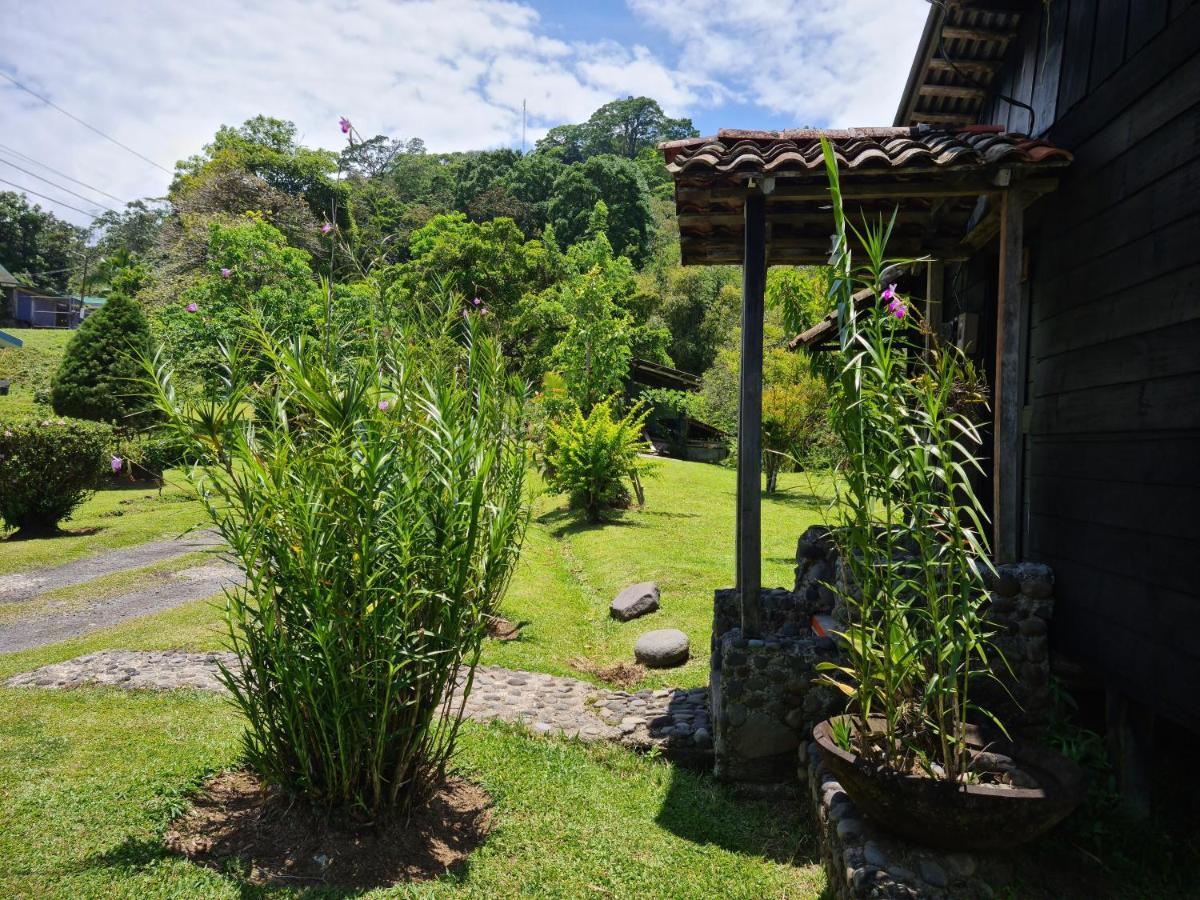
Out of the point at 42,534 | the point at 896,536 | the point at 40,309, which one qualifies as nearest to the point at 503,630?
the point at 896,536

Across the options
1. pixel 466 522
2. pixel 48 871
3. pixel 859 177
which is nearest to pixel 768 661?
pixel 466 522

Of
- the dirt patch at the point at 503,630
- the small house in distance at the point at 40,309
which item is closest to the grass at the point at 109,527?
the dirt patch at the point at 503,630

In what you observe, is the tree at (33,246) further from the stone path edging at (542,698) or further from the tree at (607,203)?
the stone path edging at (542,698)

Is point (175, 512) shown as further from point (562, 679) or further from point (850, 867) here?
point (850, 867)

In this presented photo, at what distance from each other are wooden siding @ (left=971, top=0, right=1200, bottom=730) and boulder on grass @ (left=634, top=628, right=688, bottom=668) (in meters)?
3.06

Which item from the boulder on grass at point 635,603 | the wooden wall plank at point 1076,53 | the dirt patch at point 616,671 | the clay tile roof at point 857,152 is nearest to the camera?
the clay tile roof at point 857,152

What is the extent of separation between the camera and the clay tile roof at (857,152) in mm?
4156

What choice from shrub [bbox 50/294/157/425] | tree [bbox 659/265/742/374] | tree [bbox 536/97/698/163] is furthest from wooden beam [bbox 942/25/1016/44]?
tree [bbox 536/97/698/163]

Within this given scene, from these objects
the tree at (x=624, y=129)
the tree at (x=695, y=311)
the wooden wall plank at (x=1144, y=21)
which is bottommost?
the wooden wall plank at (x=1144, y=21)

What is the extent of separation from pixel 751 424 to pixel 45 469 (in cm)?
1218

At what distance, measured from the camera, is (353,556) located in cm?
341

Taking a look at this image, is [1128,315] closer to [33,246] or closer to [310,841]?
[310,841]

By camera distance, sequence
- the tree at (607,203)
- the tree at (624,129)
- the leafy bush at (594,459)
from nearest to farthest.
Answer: the leafy bush at (594,459) → the tree at (607,203) → the tree at (624,129)

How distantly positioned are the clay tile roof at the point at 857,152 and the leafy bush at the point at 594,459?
355 inches
